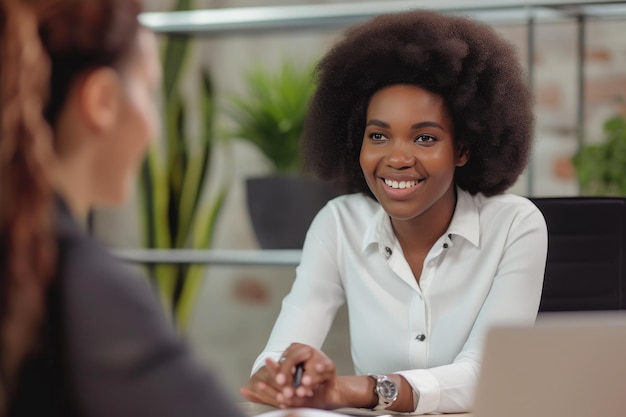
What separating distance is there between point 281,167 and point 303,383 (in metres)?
1.70

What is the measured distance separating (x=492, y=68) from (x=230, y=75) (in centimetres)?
200

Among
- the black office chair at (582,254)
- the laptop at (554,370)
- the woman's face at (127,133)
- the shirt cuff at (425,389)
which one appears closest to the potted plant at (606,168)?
the black office chair at (582,254)

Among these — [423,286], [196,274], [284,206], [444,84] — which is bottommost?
[196,274]

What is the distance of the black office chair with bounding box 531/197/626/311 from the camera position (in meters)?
1.99

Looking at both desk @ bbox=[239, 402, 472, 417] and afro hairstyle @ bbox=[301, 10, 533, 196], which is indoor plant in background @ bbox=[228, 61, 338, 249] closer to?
afro hairstyle @ bbox=[301, 10, 533, 196]

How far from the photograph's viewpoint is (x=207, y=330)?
3889 mm

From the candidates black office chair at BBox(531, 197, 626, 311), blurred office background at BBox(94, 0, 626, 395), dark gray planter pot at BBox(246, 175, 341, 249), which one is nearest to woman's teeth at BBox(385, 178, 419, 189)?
black office chair at BBox(531, 197, 626, 311)

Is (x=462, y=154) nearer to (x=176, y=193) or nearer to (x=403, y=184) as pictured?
(x=403, y=184)

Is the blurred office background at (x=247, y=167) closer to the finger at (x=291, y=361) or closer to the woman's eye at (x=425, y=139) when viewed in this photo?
the woman's eye at (x=425, y=139)

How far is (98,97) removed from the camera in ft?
2.64

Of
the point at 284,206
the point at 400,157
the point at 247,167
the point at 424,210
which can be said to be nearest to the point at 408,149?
the point at 400,157

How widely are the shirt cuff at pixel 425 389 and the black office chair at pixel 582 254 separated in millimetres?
476

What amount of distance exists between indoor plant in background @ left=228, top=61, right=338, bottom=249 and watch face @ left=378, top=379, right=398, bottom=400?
1.47m

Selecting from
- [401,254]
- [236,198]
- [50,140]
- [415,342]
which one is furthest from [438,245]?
[236,198]
